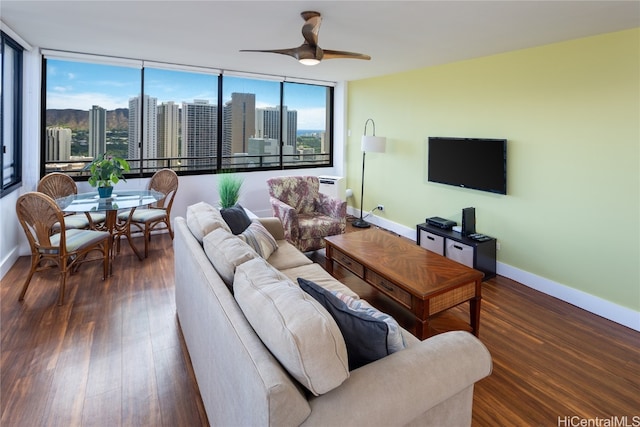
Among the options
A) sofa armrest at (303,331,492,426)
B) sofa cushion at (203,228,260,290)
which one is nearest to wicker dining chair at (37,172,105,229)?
sofa cushion at (203,228,260,290)

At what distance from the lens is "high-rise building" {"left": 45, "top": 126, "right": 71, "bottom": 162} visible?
4469 millimetres

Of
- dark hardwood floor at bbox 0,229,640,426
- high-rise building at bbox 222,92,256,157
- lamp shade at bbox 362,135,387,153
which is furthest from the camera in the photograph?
high-rise building at bbox 222,92,256,157

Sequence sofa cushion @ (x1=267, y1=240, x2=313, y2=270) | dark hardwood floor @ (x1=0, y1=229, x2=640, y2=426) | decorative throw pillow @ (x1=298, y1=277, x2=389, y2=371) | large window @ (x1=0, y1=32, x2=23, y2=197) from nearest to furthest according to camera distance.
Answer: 1. decorative throw pillow @ (x1=298, y1=277, x2=389, y2=371)
2. dark hardwood floor @ (x1=0, y1=229, x2=640, y2=426)
3. sofa cushion @ (x1=267, y1=240, x2=313, y2=270)
4. large window @ (x1=0, y1=32, x2=23, y2=197)

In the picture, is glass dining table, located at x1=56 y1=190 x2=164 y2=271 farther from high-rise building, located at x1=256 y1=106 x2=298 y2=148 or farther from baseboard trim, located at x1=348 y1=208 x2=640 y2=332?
baseboard trim, located at x1=348 y1=208 x2=640 y2=332

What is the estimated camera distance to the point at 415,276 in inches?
102

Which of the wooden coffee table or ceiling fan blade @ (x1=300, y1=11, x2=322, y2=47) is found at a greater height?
ceiling fan blade @ (x1=300, y1=11, x2=322, y2=47)

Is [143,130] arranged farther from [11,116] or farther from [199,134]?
[11,116]

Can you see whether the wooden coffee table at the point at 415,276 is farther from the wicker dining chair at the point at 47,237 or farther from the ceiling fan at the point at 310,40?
the wicker dining chair at the point at 47,237

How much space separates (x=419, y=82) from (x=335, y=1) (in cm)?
271

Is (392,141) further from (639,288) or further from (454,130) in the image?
(639,288)

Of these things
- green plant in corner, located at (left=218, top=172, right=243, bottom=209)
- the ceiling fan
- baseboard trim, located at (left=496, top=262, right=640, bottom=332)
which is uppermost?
the ceiling fan

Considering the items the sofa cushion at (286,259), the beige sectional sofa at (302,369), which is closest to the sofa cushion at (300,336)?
the beige sectional sofa at (302,369)

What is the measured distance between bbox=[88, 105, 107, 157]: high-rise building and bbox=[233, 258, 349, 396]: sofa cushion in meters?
4.40

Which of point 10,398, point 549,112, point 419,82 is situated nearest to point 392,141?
point 419,82
